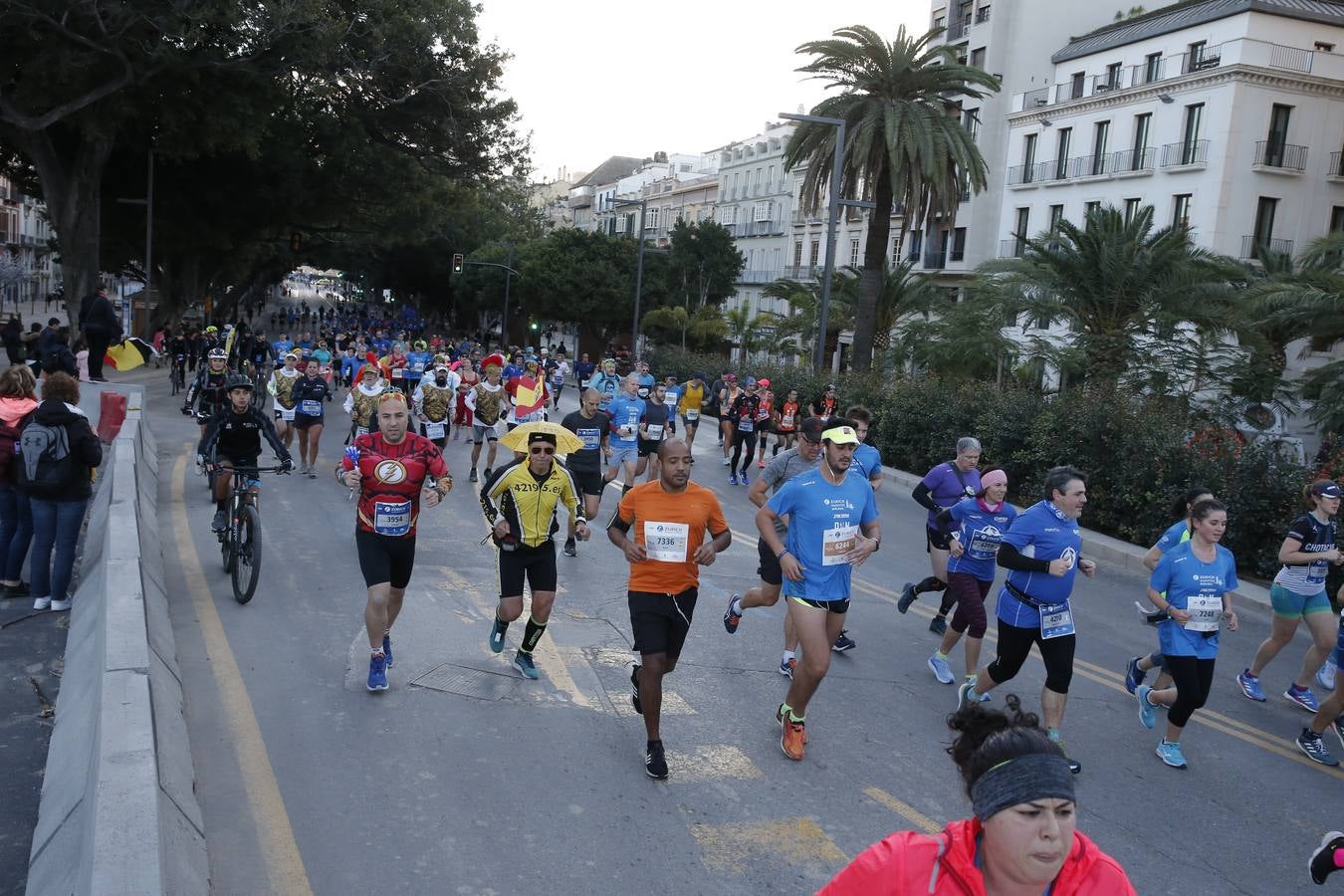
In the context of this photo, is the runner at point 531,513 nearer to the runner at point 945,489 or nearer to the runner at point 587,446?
the runner at point 945,489

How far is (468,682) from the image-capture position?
24.6ft

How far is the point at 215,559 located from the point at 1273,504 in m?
11.3

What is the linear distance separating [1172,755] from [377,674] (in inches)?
192

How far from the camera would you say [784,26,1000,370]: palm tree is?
27.8m

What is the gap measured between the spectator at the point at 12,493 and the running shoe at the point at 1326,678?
10.2m

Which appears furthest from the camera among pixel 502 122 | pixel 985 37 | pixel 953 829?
pixel 985 37

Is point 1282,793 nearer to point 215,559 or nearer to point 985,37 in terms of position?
point 215,559

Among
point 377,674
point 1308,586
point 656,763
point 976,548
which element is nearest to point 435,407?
point 377,674

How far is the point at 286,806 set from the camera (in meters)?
5.45

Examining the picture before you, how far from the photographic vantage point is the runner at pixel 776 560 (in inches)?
315

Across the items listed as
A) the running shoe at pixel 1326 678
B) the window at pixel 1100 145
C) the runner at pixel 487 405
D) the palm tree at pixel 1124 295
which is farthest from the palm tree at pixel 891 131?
the running shoe at pixel 1326 678

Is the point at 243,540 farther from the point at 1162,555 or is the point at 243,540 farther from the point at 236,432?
the point at 1162,555

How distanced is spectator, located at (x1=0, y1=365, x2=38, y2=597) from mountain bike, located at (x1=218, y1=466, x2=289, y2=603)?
1.50 meters

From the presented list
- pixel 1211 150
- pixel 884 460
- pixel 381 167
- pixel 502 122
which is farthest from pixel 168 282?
pixel 1211 150
